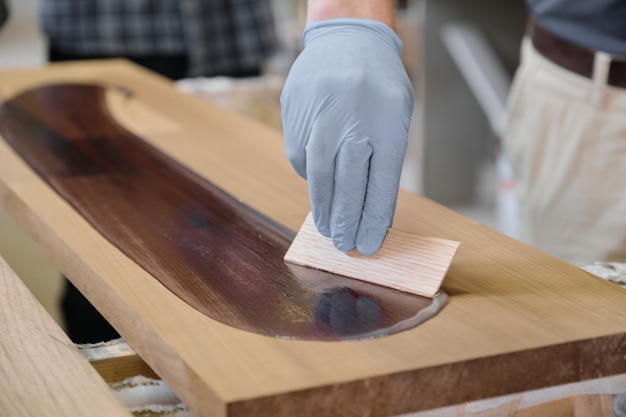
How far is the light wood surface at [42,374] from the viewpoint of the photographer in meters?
0.75

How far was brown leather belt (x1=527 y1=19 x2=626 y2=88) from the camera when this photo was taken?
4.89 feet

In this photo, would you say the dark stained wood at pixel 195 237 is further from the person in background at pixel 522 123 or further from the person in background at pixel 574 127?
the person in background at pixel 574 127

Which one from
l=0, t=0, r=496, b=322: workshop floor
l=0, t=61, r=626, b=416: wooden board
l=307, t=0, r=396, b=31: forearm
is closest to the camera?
l=0, t=61, r=626, b=416: wooden board

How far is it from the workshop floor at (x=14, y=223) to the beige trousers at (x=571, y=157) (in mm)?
1151

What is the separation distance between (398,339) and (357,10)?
46 centimetres

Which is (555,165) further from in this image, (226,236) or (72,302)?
(72,302)

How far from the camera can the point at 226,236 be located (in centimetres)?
110

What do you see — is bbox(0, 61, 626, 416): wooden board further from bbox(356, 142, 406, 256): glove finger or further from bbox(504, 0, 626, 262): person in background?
bbox(504, 0, 626, 262): person in background

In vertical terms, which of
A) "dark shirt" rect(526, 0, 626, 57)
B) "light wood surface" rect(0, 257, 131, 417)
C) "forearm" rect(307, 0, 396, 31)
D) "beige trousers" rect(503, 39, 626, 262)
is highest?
"forearm" rect(307, 0, 396, 31)

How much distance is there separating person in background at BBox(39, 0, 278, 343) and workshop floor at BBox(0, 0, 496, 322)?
32cm

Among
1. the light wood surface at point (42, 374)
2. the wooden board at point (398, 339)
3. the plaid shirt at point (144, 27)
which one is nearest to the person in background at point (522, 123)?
the wooden board at point (398, 339)

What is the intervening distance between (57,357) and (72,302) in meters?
1.12

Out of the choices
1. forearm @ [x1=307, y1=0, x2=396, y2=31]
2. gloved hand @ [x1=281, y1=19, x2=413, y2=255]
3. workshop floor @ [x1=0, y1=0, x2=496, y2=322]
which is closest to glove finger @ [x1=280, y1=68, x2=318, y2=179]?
gloved hand @ [x1=281, y1=19, x2=413, y2=255]

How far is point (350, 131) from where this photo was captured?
0.92 metres
